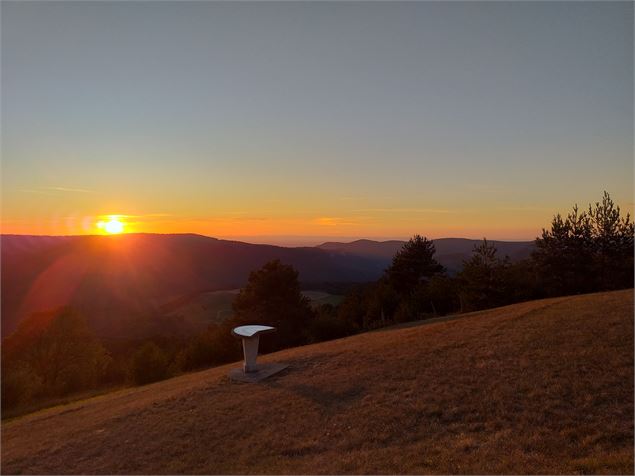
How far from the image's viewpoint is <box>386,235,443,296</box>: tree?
4744cm

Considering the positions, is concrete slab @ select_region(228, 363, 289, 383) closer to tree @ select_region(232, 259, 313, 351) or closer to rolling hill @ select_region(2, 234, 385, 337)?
tree @ select_region(232, 259, 313, 351)

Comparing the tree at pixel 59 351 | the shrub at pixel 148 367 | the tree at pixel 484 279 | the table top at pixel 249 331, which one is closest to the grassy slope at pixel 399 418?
the table top at pixel 249 331

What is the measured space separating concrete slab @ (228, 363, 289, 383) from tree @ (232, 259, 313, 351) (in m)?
19.3

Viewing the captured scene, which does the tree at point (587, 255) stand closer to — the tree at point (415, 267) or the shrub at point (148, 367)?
the tree at point (415, 267)

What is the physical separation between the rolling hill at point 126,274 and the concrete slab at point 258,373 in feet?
146

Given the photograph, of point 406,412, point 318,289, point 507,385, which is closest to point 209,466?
point 406,412

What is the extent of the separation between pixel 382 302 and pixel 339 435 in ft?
113

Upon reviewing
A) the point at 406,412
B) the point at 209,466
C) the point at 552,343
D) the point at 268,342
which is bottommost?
the point at 268,342

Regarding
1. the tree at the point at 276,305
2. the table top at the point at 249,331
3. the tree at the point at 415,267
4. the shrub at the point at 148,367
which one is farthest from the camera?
the tree at the point at 415,267

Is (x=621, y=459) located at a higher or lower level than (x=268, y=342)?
higher

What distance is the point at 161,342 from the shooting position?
5266cm

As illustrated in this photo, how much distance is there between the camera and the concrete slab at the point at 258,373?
14558 mm

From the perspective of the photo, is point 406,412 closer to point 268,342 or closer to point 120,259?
point 268,342

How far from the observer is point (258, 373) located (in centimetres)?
1513
